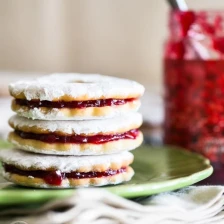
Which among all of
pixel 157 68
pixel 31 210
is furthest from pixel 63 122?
pixel 157 68

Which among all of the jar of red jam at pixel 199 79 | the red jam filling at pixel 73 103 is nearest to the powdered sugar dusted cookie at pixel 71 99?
the red jam filling at pixel 73 103

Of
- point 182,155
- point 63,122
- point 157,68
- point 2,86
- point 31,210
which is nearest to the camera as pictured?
point 31,210

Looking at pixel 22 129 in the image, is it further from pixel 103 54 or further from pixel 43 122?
pixel 103 54

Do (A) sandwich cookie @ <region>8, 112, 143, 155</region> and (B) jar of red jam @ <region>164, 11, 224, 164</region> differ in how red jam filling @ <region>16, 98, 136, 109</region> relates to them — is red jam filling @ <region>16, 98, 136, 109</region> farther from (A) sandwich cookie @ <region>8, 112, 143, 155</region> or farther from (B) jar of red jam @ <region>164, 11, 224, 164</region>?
(B) jar of red jam @ <region>164, 11, 224, 164</region>

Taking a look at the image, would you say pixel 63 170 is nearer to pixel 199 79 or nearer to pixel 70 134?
pixel 70 134

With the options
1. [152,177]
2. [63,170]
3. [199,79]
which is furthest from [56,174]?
[199,79]

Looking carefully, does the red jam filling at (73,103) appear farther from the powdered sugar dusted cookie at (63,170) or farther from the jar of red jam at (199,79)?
the jar of red jam at (199,79)

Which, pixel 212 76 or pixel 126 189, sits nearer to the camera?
pixel 126 189
